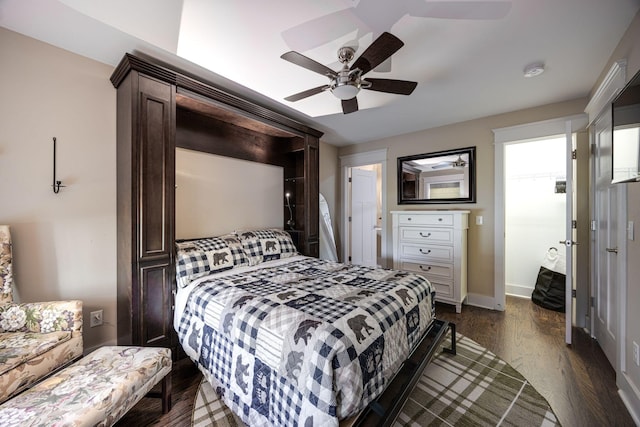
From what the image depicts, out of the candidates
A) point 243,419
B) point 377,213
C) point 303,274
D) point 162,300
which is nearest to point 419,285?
point 303,274

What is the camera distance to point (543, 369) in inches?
78.8

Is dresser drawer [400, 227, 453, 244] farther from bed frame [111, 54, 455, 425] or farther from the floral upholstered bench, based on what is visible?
the floral upholstered bench

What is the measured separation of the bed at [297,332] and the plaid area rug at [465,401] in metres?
0.15

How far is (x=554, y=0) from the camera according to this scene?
149 cm

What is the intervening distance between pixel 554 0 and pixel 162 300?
335cm

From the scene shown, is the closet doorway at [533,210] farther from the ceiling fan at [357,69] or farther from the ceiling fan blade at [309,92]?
the ceiling fan blade at [309,92]

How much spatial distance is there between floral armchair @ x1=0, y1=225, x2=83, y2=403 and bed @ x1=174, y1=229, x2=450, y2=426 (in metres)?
0.62

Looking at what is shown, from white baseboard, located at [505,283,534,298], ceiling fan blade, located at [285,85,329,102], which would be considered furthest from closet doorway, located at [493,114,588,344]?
ceiling fan blade, located at [285,85,329,102]

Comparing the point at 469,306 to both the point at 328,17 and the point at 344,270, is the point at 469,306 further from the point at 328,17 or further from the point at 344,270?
the point at 328,17

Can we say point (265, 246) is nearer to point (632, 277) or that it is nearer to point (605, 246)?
point (632, 277)

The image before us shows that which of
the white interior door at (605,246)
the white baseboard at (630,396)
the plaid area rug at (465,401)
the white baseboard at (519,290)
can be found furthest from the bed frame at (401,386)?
the white baseboard at (519,290)

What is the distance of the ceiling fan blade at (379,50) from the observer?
144 cm

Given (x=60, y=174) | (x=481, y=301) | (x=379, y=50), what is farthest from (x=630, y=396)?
(x=60, y=174)

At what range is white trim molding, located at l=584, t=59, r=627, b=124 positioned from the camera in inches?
70.3
